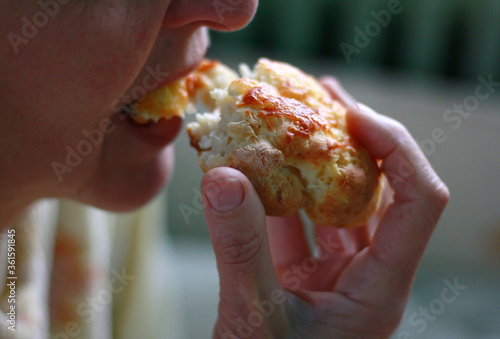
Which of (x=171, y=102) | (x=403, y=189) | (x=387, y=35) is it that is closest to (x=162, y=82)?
(x=171, y=102)

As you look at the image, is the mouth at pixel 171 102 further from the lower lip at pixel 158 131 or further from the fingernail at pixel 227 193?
the fingernail at pixel 227 193

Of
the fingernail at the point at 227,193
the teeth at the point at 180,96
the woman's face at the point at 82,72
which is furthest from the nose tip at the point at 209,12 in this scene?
the fingernail at the point at 227,193

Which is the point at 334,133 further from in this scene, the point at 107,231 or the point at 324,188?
the point at 107,231

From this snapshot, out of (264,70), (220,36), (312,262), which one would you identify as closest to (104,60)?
(264,70)

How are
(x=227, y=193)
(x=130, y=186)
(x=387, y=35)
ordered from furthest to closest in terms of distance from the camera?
(x=387, y=35)
(x=130, y=186)
(x=227, y=193)

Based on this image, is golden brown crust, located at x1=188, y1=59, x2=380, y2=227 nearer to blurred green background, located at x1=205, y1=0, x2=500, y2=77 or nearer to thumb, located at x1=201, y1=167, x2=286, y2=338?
thumb, located at x1=201, y1=167, x2=286, y2=338

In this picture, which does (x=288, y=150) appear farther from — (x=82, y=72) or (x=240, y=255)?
(x=82, y=72)

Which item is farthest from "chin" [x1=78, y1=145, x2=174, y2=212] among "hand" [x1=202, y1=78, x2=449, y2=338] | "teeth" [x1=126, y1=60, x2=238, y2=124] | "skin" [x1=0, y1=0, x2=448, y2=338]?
"hand" [x1=202, y1=78, x2=449, y2=338]
